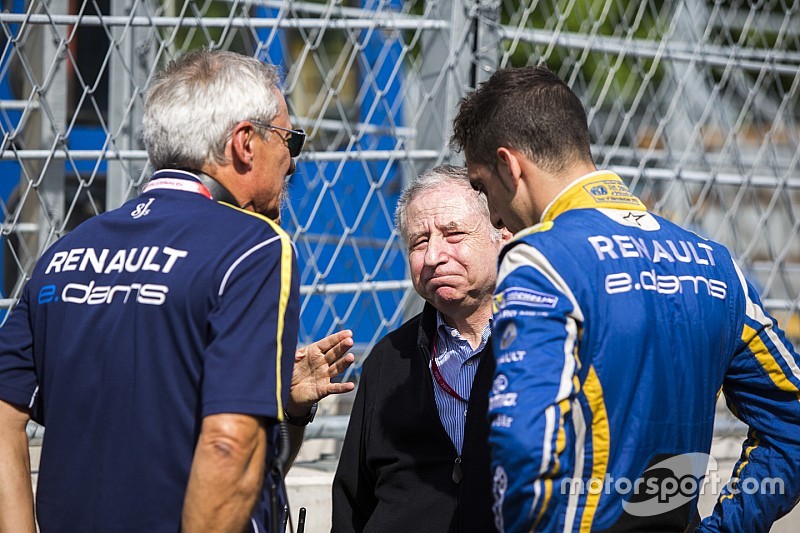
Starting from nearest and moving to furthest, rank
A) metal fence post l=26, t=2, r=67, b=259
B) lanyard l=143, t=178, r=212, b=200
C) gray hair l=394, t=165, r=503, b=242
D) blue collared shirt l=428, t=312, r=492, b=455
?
lanyard l=143, t=178, r=212, b=200, blue collared shirt l=428, t=312, r=492, b=455, gray hair l=394, t=165, r=503, b=242, metal fence post l=26, t=2, r=67, b=259

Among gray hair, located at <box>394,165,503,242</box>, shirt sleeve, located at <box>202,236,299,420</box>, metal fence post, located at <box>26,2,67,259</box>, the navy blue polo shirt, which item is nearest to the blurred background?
metal fence post, located at <box>26,2,67,259</box>

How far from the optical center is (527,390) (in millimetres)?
1633

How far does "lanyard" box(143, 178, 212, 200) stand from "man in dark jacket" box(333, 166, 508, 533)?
826mm

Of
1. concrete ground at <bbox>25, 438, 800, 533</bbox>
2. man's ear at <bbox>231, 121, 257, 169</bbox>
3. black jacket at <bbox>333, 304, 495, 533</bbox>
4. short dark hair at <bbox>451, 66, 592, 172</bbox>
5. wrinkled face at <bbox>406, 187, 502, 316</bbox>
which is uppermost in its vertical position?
short dark hair at <bbox>451, 66, 592, 172</bbox>

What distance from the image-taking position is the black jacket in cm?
227

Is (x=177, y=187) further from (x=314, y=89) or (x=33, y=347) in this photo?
(x=314, y=89)

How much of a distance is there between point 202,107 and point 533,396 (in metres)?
0.81

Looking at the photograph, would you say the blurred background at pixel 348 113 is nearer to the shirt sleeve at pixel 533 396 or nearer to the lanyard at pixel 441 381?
the lanyard at pixel 441 381

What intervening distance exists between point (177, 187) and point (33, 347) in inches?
15.9

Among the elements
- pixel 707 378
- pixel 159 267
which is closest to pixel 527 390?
pixel 707 378

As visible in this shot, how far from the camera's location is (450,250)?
2.57 meters

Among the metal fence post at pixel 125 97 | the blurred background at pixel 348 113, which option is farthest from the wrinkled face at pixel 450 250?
the metal fence post at pixel 125 97

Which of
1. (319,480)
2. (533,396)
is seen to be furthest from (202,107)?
(319,480)

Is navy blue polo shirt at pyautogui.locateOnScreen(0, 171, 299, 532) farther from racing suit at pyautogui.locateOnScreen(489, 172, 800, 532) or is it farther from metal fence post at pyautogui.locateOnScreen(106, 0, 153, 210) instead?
metal fence post at pyautogui.locateOnScreen(106, 0, 153, 210)
